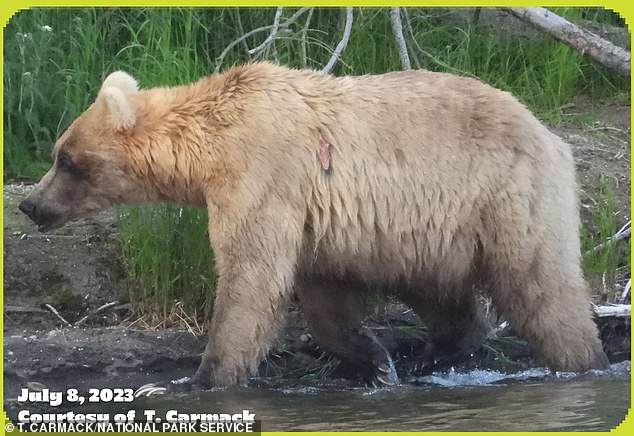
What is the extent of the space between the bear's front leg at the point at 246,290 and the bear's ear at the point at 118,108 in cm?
75

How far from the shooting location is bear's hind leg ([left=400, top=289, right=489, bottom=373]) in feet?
24.8

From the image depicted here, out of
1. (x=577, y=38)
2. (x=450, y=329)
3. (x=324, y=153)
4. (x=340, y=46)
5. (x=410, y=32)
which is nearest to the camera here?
(x=324, y=153)

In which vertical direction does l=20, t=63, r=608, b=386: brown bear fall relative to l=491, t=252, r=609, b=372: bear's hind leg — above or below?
above

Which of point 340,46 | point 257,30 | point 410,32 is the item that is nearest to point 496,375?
point 340,46

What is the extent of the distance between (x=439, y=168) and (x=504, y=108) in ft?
1.65

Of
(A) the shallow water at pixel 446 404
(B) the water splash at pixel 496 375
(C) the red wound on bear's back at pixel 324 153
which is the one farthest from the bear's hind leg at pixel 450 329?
(C) the red wound on bear's back at pixel 324 153

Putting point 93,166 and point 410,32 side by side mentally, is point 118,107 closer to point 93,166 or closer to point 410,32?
point 93,166

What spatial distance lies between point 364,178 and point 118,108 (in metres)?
1.31

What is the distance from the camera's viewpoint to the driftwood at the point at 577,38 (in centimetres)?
898

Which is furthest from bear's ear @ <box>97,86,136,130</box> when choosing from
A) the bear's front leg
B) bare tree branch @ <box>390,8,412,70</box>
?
bare tree branch @ <box>390,8,412,70</box>

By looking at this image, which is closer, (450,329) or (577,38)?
(450,329)

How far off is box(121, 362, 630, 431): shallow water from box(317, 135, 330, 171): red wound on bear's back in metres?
1.20

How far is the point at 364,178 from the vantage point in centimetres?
693

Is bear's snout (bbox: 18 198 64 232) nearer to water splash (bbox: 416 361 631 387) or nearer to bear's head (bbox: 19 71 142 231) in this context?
bear's head (bbox: 19 71 142 231)
